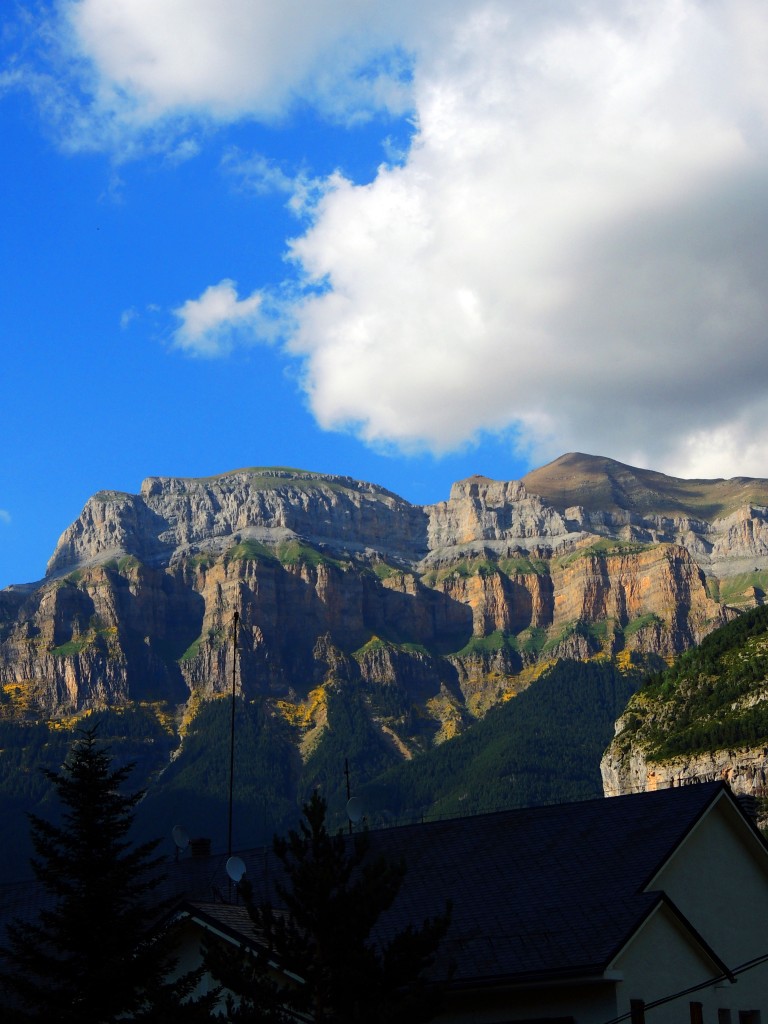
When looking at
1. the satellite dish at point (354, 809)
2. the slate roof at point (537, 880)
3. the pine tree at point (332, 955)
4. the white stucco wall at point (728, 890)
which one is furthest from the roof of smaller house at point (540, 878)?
the pine tree at point (332, 955)

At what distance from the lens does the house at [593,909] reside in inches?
1411

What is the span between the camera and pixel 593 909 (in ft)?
121

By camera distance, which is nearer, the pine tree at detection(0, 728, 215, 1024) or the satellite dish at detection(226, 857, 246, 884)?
the pine tree at detection(0, 728, 215, 1024)

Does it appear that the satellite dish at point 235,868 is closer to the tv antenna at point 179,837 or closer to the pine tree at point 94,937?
the pine tree at point 94,937

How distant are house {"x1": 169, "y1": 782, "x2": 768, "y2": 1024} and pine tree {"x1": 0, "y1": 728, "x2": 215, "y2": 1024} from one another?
188cm

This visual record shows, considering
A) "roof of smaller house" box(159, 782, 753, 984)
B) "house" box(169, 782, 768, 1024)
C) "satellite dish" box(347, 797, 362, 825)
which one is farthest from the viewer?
"satellite dish" box(347, 797, 362, 825)

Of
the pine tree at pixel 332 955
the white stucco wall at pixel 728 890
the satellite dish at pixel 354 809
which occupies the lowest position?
the pine tree at pixel 332 955

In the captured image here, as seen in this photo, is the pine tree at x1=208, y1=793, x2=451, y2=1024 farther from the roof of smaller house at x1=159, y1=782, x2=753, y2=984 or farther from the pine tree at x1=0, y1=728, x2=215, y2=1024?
the roof of smaller house at x1=159, y1=782, x2=753, y2=984

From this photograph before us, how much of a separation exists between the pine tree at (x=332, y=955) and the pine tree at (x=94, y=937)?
242 centimetres

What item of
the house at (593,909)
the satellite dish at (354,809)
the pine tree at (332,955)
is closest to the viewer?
the pine tree at (332,955)

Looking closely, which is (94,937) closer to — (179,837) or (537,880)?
(537,880)

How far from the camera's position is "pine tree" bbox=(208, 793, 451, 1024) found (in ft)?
103

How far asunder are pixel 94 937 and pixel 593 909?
39.2ft

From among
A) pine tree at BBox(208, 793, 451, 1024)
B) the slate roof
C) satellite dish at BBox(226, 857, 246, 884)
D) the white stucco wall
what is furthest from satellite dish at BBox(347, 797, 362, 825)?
pine tree at BBox(208, 793, 451, 1024)
